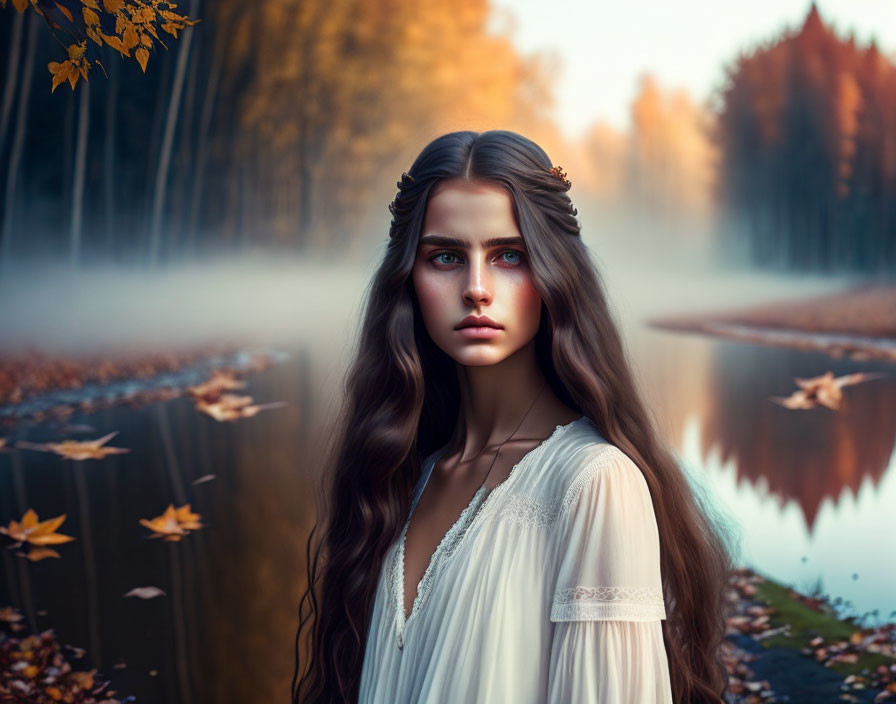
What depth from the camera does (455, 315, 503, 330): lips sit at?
1894 millimetres

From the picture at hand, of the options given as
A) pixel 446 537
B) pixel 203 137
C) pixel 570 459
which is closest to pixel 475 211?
pixel 570 459

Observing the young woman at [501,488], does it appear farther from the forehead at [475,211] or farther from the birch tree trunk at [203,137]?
the birch tree trunk at [203,137]

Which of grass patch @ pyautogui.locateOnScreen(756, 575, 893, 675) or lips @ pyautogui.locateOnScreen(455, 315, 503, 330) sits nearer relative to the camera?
lips @ pyautogui.locateOnScreen(455, 315, 503, 330)

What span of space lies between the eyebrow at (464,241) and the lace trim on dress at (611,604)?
0.74 m

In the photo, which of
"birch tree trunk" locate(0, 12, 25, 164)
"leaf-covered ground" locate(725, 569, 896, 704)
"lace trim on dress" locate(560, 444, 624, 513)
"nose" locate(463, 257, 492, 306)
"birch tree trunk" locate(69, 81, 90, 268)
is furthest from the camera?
"birch tree trunk" locate(69, 81, 90, 268)

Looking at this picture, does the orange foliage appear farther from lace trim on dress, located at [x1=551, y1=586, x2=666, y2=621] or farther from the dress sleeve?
lace trim on dress, located at [x1=551, y1=586, x2=666, y2=621]

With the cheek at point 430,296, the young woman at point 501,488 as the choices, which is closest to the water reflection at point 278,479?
the young woman at point 501,488

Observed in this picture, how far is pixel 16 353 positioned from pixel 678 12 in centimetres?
308

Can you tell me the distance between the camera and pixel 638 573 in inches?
65.8

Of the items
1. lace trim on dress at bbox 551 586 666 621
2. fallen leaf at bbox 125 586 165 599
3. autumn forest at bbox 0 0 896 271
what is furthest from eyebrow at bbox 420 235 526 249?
fallen leaf at bbox 125 586 165 599

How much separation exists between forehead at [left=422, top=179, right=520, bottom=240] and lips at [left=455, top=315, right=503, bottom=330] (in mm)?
174

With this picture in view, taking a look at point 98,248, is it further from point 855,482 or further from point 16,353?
point 855,482

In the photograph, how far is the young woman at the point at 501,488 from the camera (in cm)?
170

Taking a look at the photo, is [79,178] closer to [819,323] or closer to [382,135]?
[382,135]
